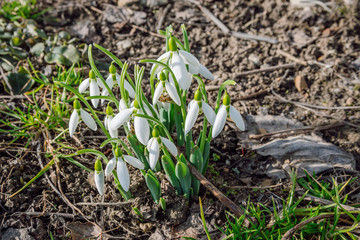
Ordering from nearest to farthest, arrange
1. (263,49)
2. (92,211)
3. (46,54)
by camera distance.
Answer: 1. (92,211)
2. (46,54)
3. (263,49)

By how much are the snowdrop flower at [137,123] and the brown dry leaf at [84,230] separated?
579 mm

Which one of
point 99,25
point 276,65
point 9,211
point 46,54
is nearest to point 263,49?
point 276,65

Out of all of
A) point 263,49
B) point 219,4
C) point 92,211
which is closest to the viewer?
point 92,211

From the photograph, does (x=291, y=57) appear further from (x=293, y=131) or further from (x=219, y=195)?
(x=219, y=195)

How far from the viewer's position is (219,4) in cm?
306

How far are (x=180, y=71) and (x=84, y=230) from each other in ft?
2.90

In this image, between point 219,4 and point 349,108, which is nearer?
point 349,108

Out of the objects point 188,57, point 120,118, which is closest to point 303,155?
point 188,57

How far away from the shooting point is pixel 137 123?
1.37 m

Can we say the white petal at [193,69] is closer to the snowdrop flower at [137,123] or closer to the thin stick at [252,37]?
the snowdrop flower at [137,123]

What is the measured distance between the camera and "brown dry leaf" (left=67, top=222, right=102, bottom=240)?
1.72 metres

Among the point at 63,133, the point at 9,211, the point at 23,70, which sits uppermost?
the point at 23,70

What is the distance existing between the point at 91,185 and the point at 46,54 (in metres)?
1.07

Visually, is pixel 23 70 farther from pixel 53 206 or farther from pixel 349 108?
pixel 349 108
